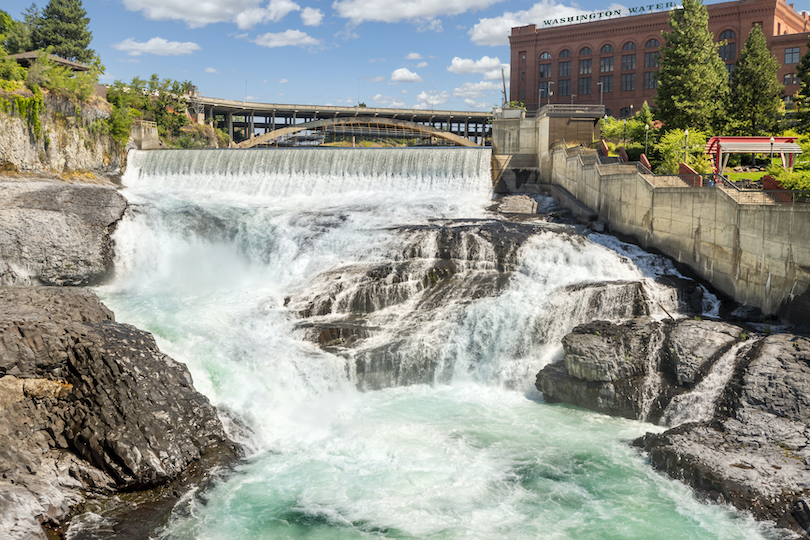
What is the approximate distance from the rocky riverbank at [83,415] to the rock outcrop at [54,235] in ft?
23.4

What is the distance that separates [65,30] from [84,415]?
7074 cm

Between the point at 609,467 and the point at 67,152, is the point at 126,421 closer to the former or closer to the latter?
the point at 609,467

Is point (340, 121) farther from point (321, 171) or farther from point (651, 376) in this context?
point (651, 376)

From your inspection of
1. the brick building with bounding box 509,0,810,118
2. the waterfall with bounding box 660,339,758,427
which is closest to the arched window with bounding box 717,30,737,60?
the brick building with bounding box 509,0,810,118

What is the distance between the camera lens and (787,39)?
206ft

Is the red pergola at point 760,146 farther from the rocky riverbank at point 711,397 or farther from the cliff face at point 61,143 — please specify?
the cliff face at point 61,143

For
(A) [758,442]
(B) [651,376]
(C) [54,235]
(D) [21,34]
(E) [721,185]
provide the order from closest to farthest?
1. (A) [758,442]
2. (B) [651,376]
3. (E) [721,185]
4. (C) [54,235]
5. (D) [21,34]

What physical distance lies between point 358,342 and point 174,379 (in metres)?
6.21

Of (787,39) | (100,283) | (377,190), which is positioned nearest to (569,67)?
(787,39)

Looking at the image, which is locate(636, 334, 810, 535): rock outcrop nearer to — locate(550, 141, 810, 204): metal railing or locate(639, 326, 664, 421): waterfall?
locate(639, 326, 664, 421): waterfall

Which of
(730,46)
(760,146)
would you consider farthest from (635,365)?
(730,46)

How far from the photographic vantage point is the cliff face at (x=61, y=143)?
33000 mm

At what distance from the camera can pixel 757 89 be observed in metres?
36.8

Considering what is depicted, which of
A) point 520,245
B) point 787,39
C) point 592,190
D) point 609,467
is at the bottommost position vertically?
point 609,467
